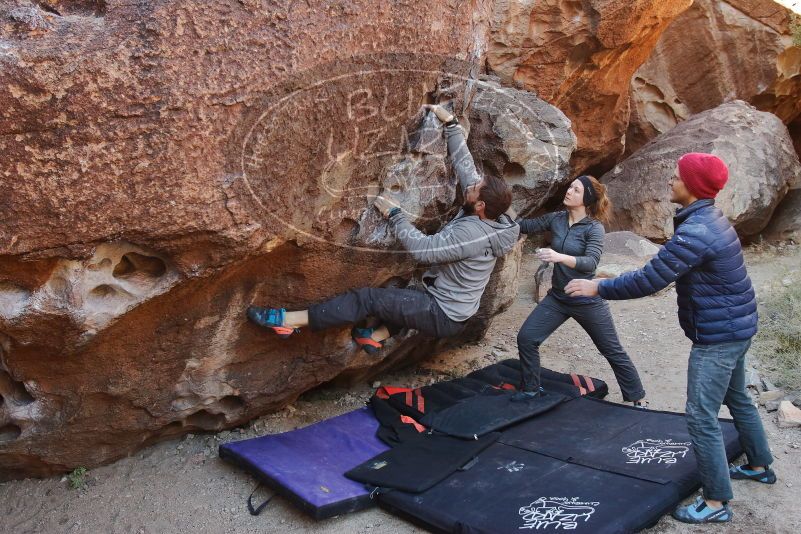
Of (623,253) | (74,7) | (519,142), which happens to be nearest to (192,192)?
(74,7)

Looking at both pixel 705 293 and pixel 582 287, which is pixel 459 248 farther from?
pixel 705 293

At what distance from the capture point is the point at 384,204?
3.60 meters

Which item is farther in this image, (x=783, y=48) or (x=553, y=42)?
(x=783, y=48)

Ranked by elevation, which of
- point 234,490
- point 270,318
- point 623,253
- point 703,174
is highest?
point 703,174

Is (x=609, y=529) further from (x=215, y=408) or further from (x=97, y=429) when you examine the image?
(x=97, y=429)

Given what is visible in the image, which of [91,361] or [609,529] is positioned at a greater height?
[91,361]

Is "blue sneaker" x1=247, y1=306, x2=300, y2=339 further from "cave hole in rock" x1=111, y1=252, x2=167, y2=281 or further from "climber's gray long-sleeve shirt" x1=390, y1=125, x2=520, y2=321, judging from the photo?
"climber's gray long-sleeve shirt" x1=390, y1=125, x2=520, y2=321

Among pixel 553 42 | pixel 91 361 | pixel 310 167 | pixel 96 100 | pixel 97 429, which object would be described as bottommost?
pixel 97 429

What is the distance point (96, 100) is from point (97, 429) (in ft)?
5.48

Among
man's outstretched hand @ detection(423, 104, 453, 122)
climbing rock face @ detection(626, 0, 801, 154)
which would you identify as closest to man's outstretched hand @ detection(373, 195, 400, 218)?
man's outstretched hand @ detection(423, 104, 453, 122)

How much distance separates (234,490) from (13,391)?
1.09 m

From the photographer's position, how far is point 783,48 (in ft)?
26.5

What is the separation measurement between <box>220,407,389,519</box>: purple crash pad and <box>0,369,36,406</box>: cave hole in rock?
921mm

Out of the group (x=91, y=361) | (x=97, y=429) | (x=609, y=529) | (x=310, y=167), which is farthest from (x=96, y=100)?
(x=609, y=529)
